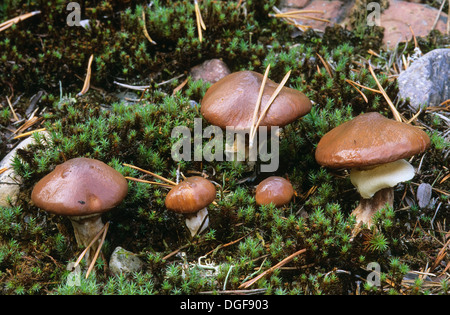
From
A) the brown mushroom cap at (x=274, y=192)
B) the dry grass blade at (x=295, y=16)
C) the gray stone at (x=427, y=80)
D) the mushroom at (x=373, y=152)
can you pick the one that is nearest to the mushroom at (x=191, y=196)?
the brown mushroom cap at (x=274, y=192)

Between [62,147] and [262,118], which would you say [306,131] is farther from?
[62,147]

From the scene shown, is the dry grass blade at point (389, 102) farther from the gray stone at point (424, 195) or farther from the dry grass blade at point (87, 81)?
the dry grass blade at point (87, 81)

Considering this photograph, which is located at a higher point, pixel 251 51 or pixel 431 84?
pixel 251 51

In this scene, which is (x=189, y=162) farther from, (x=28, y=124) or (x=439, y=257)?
(x=439, y=257)

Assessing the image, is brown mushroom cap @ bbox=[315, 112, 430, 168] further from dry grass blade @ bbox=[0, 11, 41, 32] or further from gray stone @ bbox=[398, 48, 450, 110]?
dry grass blade @ bbox=[0, 11, 41, 32]

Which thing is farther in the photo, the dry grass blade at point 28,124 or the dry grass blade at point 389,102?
the dry grass blade at point 28,124

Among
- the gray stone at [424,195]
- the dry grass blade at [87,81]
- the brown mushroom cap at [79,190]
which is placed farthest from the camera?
the dry grass blade at [87,81]

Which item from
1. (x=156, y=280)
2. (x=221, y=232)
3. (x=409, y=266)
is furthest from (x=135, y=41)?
(x=409, y=266)

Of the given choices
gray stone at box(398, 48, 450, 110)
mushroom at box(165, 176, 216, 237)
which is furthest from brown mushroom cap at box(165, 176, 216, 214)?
gray stone at box(398, 48, 450, 110)
